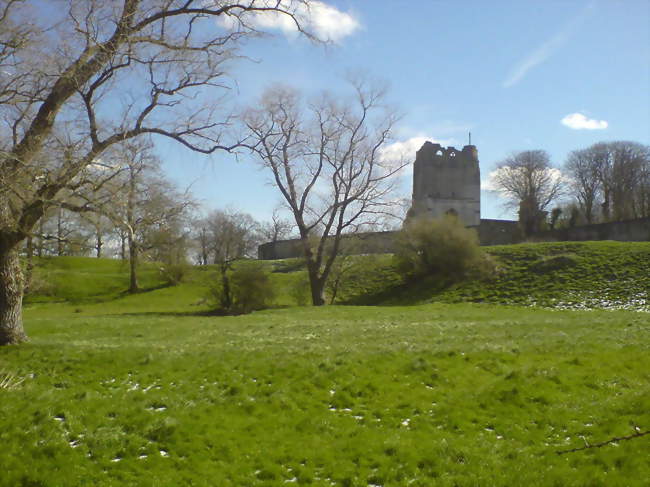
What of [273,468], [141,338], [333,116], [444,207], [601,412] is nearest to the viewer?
[273,468]

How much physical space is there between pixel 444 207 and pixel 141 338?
66837 millimetres

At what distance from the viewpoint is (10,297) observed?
613 inches

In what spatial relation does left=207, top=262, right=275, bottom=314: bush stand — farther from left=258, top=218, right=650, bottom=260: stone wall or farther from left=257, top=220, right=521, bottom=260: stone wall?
left=258, top=218, right=650, bottom=260: stone wall

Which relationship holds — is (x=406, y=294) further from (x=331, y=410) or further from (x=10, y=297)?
(x=331, y=410)

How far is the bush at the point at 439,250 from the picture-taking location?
140 feet

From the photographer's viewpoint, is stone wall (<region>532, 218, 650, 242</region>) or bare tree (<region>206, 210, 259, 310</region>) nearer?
bare tree (<region>206, 210, 259, 310</region>)

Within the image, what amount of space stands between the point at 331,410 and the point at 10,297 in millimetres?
10452

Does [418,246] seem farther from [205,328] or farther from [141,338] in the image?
[141,338]

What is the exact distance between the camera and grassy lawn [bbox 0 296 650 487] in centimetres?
770

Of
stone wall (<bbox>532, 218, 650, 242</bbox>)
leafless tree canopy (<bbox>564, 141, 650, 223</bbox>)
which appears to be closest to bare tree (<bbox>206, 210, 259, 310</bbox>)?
stone wall (<bbox>532, 218, 650, 242</bbox>)

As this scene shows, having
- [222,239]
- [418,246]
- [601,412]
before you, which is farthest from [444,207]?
[601,412]

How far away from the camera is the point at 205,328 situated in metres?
22.5

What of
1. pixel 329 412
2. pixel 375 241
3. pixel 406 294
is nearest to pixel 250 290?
pixel 406 294

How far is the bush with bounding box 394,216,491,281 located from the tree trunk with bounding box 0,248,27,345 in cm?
3164
